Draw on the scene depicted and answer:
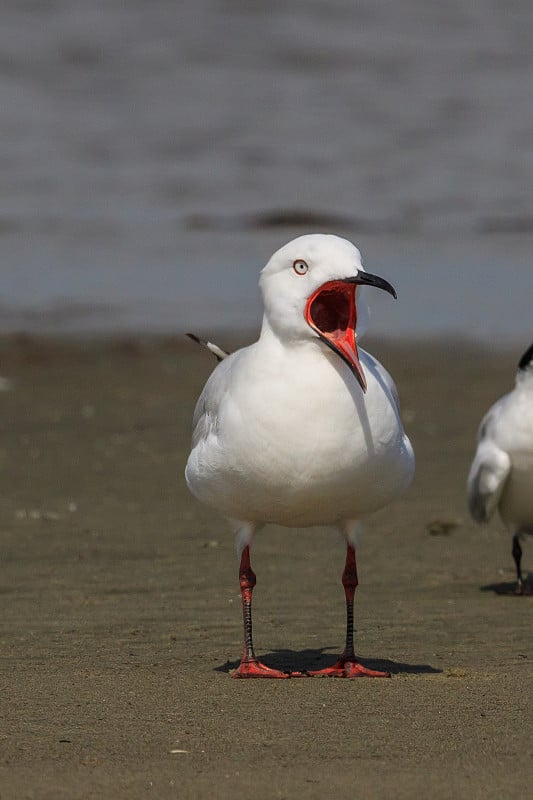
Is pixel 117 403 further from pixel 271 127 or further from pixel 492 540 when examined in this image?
pixel 271 127

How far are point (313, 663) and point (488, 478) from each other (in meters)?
2.69

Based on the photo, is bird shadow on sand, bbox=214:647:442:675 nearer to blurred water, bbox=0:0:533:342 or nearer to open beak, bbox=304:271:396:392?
open beak, bbox=304:271:396:392

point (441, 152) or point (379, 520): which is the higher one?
point (379, 520)

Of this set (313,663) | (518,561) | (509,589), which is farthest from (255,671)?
(518,561)

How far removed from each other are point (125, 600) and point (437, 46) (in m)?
37.7

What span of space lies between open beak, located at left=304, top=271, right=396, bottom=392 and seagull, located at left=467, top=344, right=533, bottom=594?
3.12m

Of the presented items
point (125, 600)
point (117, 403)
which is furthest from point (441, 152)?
point (125, 600)

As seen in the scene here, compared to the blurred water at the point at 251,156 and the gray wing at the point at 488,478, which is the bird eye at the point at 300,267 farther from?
the blurred water at the point at 251,156

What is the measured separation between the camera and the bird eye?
18.2ft

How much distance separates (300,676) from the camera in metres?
5.95

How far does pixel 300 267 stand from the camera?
5.56 metres

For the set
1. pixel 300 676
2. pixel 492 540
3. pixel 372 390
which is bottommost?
pixel 492 540

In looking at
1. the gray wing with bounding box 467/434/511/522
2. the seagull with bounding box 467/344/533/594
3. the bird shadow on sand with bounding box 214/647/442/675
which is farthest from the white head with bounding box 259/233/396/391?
the gray wing with bounding box 467/434/511/522

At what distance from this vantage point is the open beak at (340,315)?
5.45 meters
